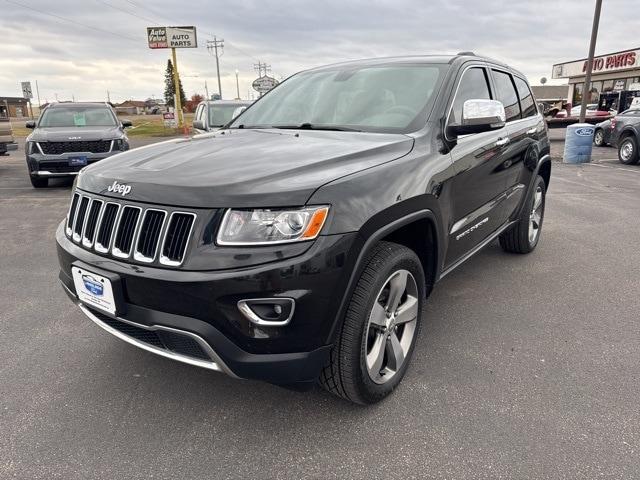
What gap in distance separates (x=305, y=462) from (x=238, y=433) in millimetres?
384

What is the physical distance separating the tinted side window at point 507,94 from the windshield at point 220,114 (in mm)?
7397

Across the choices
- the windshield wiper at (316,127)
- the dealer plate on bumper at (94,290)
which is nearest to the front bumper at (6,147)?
the windshield wiper at (316,127)

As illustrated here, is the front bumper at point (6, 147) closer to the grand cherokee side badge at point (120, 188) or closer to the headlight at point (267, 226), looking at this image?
the grand cherokee side badge at point (120, 188)

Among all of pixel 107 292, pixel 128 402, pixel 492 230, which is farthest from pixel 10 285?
pixel 492 230

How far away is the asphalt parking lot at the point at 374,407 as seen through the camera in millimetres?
2172

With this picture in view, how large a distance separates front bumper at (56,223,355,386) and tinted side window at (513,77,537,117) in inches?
135

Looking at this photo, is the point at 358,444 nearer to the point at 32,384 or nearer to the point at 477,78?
the point at 32,384

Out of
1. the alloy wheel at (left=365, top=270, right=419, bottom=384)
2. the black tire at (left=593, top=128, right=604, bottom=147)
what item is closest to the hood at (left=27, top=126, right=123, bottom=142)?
the alloy wheel at (left=365, top=270, right=419, bottom=384)

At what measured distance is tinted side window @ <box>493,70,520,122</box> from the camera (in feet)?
13.4

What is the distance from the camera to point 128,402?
262 centimetres

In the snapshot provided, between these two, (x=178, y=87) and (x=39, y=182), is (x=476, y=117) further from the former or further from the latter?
(x=178, y=87)

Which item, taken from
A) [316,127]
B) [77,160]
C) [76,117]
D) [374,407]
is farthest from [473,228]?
[76,117]

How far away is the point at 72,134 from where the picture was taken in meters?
9.45

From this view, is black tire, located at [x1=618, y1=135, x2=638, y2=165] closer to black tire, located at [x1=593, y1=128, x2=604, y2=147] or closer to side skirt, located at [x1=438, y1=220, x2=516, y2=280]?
black tire, located at [x1=593, y1=128, x2=604, y2=147]
